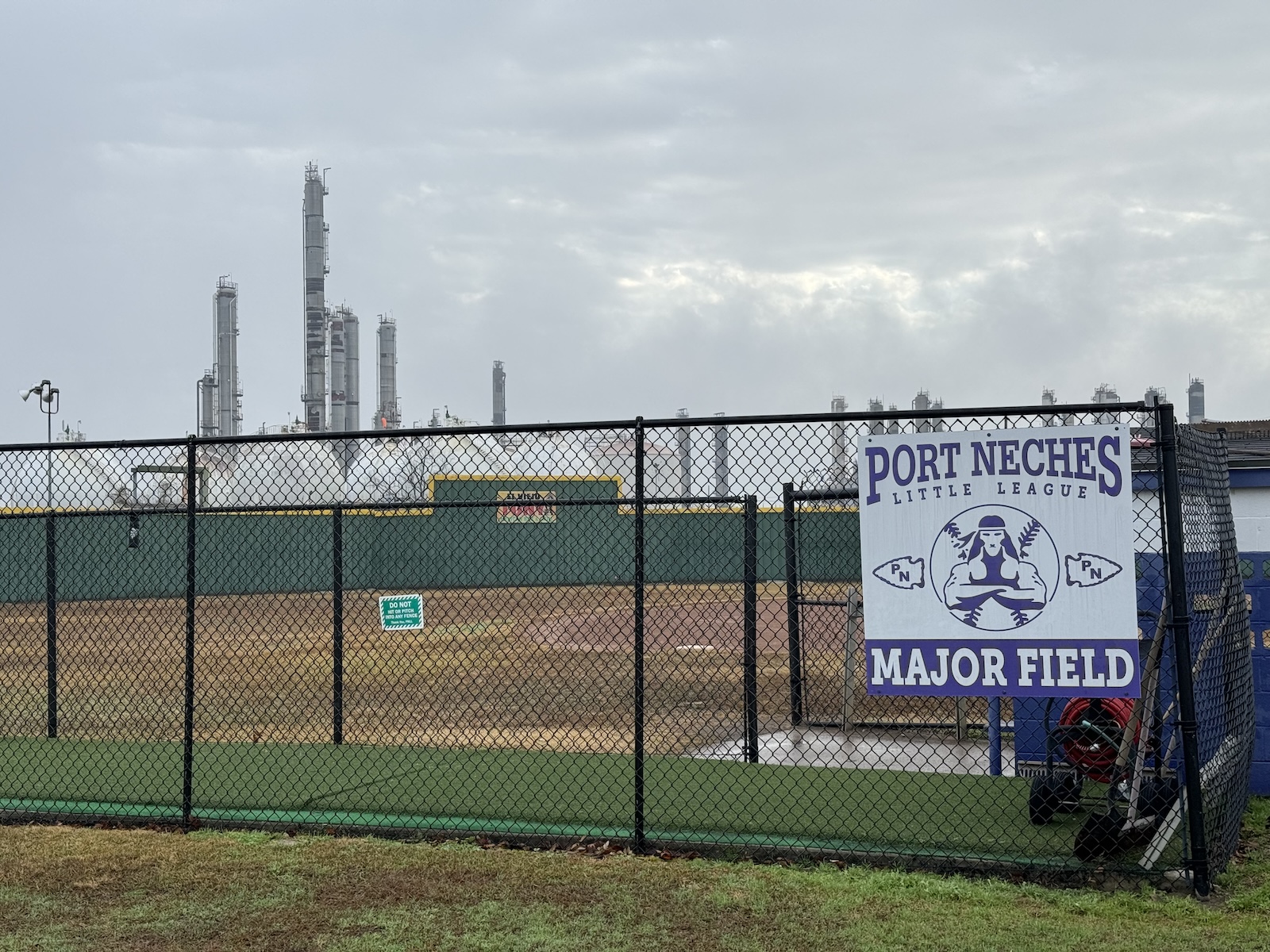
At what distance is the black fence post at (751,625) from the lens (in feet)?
21.9

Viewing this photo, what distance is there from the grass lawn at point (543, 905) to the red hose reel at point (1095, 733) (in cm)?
77

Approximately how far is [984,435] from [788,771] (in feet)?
10.0

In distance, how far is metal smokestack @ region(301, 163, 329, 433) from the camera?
1794 inches

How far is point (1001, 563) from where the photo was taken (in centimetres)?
575

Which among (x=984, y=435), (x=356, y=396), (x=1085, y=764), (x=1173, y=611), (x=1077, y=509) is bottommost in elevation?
(x=1085, y=764)

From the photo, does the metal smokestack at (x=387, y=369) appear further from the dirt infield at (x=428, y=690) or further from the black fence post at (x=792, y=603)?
the black fence post at (x=792, y=603)

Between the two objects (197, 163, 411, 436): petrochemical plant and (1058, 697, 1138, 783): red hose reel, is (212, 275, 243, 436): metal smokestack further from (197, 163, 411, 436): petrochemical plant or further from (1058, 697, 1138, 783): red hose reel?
(1058, 697, 1138, 783): red hose reel

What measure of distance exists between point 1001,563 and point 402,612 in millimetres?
4568

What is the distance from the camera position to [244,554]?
24234 millimetres

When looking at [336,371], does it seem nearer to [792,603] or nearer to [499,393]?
[499,393]

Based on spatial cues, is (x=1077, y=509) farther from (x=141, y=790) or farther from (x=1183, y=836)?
(x=141, y=790)

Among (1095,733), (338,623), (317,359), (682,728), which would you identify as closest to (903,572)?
(1095,733)

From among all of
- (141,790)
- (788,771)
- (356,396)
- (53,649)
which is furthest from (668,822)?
(356,396)

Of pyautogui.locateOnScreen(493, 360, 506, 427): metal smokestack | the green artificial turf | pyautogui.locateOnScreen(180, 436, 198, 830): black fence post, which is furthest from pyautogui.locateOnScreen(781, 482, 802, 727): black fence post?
pyautogui.locateOnScreen(493, 360, 506, 427): metal smokestack
